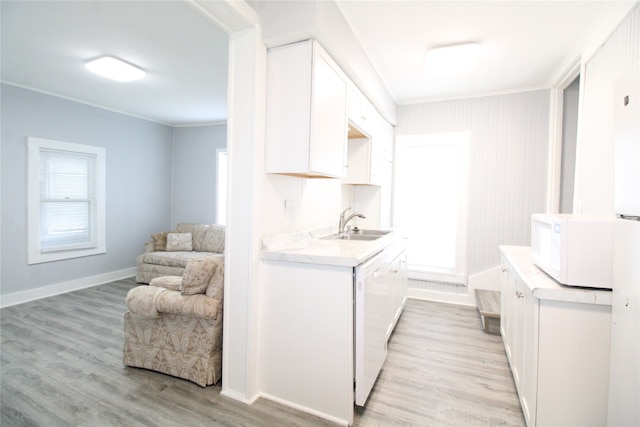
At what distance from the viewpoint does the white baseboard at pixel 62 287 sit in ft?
12.1

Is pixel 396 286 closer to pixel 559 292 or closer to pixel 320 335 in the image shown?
pixel 320 335

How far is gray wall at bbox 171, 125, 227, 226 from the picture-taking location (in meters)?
5.57

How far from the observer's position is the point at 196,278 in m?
2.14

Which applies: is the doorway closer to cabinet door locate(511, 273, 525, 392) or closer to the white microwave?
cabinet door locate(511, 273, 525, 392)

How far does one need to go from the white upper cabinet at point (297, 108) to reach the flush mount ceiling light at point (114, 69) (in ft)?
6.52

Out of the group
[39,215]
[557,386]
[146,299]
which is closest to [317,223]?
[146,299]

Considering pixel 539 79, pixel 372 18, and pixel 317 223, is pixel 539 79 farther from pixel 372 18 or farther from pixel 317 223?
pixel 317 223

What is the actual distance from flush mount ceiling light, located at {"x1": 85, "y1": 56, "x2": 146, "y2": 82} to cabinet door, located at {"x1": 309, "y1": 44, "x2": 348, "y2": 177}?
2255 mm

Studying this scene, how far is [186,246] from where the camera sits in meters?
5.07

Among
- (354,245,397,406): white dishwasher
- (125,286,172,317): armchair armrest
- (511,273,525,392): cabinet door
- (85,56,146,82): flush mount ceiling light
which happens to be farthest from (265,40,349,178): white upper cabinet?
(85,56,146,82): flush mount ceiling light

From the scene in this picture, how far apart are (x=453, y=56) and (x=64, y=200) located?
5.16m

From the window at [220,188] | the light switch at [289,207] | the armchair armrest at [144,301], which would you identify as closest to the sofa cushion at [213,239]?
the window at [220,188]

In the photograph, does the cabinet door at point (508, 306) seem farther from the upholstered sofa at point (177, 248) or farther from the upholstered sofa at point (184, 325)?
the upholstered sofa at point (177, 248)

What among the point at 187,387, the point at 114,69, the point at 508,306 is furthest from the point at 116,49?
the point at 508,306
